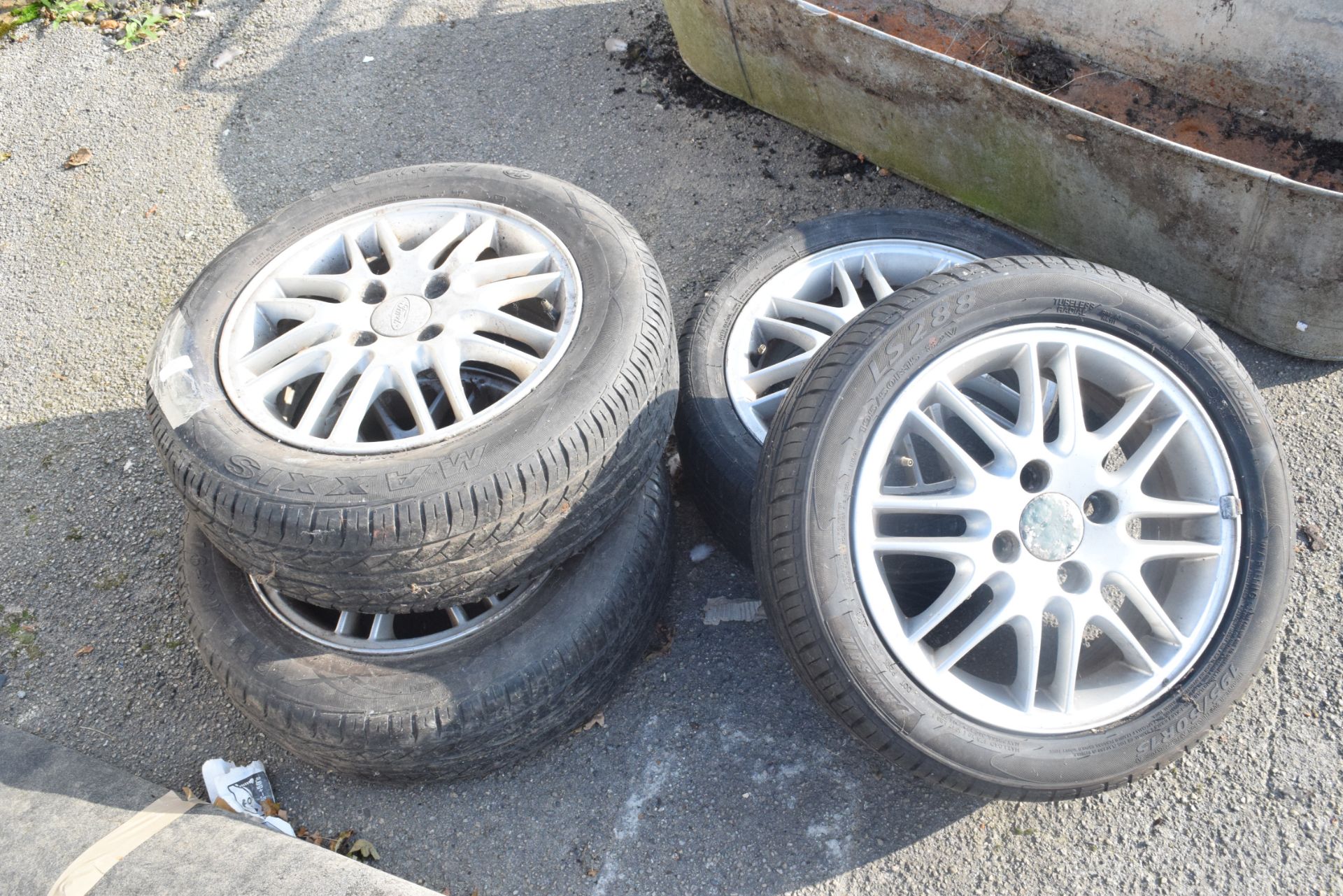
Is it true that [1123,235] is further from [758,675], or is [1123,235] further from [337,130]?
[337,130]

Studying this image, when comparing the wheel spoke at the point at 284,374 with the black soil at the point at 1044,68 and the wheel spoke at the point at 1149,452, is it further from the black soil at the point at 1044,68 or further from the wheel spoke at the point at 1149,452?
the black soil at the point at 1044,68

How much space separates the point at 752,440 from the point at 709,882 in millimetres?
1341

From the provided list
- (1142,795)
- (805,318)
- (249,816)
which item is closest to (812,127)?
(805,318)

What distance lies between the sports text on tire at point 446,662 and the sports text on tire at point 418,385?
0.63ft

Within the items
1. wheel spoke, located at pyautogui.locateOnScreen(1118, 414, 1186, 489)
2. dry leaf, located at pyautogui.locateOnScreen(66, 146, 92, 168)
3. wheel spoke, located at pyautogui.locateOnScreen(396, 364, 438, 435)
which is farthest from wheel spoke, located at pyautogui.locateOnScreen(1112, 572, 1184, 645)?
dry leaf, located at pyautogui.locateOnScreen(66, 146, 92, 168)

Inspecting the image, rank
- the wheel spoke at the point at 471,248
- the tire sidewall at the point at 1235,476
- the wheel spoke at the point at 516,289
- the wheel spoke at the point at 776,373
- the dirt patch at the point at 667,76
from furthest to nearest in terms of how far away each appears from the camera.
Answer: the dirt patch at the point at 667,76
the wheel spoke at the point at 776,373
the wheel spoke at the point at 471,248
the wheel spoke at the point at 516,289
the tire sidewall at the point at 1235,476

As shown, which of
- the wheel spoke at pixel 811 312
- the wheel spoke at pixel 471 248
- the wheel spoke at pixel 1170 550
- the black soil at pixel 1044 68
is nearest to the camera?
the wheel spoke at pixel 1170 550

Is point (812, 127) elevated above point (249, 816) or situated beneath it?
elevated above

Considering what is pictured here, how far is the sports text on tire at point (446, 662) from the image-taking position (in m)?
2.75

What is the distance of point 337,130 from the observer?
5.21 meters

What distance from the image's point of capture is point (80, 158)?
539 centimetres

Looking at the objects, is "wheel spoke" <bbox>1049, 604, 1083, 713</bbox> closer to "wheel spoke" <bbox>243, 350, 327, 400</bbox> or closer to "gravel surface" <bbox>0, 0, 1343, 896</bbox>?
"gravel surface" <bbox>0, 0, 1343, 896</bbox>

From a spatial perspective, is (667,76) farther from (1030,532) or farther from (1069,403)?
(1030,532)

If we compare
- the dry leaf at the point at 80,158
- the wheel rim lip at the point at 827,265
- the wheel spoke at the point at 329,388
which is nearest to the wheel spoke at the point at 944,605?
the wheel rim lip at the point at 827,265
